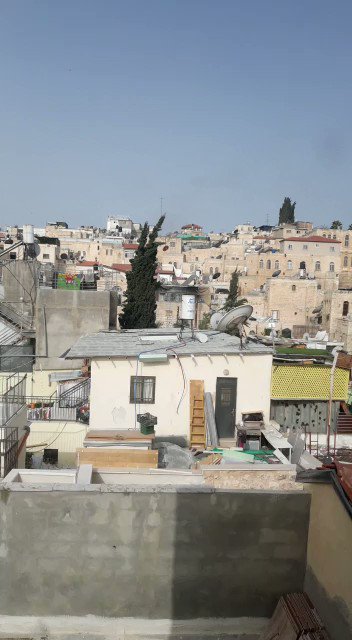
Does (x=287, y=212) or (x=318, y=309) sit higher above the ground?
(x=287, y=212)

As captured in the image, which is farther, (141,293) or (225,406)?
(141,293)

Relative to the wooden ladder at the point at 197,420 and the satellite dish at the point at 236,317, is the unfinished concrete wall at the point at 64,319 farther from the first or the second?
the wooden ladder at the point at 197,420

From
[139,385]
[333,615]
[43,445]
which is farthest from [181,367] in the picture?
[333,615]

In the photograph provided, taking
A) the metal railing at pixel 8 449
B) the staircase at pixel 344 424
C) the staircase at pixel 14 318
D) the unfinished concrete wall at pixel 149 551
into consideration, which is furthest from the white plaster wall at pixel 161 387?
the staircase at pixel 14 318

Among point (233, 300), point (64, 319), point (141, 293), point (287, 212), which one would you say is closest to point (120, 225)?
point (287, 212)

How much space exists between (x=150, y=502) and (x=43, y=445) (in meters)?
8.98

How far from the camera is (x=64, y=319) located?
21.3m

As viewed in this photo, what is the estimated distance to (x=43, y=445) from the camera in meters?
15.7

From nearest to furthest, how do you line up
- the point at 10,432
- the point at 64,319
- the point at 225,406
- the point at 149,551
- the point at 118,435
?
1. the point at 149,551
2. the point at 10,432
3. the point at 118,435
4. the point at 225,406
5. the point at 64,319

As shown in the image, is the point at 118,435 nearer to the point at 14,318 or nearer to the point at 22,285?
the point at 14,318

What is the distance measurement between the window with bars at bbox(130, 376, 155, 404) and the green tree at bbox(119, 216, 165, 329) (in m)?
19.7

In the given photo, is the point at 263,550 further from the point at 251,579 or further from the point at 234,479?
the point at 234,479

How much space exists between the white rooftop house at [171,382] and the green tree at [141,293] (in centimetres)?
1933

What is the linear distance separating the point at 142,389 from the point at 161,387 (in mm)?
508
